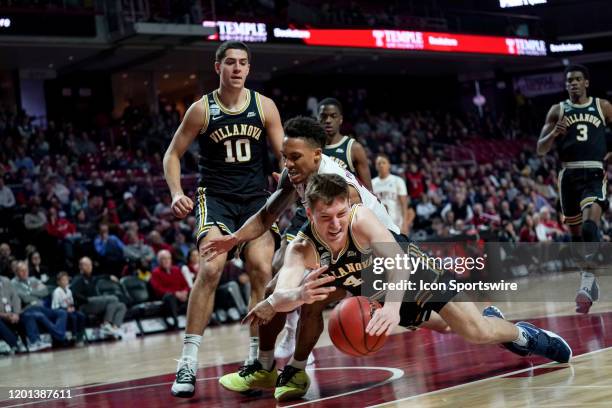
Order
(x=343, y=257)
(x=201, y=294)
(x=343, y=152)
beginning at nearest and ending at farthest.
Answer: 1. (x=343, y=257)
2. (x=201, y=294)
3. (x=343, y=152)

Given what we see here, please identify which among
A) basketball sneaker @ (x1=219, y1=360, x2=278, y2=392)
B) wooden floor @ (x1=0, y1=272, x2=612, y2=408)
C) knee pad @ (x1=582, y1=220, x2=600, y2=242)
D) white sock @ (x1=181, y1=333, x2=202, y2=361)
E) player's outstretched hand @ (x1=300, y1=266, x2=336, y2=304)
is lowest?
wooden floor @ (x1=0, y1=272, x2=612, y2=408)

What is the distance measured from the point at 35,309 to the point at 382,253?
26.3 feet

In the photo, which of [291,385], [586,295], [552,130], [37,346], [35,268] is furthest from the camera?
[35,268]

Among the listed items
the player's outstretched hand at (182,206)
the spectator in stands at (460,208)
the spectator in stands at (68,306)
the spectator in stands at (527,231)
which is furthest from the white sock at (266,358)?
the spectator in stands at (460,208)

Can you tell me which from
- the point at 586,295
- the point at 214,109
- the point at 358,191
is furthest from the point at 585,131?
the point at 358,191

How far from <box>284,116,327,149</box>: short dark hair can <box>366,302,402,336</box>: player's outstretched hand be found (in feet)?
3.85

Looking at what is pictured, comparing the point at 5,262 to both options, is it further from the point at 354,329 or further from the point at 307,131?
the point at 354,329

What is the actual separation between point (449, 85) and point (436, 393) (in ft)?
92.5

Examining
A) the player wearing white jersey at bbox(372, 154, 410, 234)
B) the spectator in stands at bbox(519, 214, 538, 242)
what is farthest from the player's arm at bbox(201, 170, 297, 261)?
the spectator in stands at bbox(519, 214, 538, 242)

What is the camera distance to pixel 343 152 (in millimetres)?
7770

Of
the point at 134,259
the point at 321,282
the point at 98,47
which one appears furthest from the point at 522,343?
the point at 98,47

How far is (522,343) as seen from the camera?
537 centimetres

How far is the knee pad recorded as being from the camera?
27.8 feet

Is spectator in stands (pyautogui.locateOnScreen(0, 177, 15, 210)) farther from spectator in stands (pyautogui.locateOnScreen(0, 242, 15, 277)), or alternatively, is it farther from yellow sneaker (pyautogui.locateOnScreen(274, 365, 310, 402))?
yellow sneaker (pyautogui.locateOnScreen(274, 365, 310, 402))
